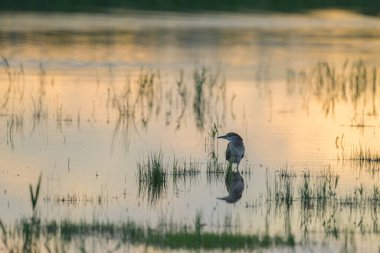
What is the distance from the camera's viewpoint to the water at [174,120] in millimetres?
12273

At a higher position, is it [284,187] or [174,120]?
[174,120]

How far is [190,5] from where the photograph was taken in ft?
179

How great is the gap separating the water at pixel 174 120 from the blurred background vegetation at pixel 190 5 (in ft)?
40.6

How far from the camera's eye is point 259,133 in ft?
59.4

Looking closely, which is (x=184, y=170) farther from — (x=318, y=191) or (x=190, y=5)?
(x=190, y=5)

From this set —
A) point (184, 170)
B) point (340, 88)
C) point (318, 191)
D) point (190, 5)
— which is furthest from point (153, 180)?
point (190, 5)

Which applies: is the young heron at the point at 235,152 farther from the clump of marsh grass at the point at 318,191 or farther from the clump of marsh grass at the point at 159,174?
the clump of marsh grass at the point at 318,191

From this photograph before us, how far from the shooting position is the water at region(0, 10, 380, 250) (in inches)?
483

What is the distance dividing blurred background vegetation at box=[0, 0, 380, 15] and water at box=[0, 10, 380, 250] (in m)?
12.4

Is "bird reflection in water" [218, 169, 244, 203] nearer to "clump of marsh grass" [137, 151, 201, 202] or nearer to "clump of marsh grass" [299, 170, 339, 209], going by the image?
"clump of marsh grass" [137, 151, 201, 202]

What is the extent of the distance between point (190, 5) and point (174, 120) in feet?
117

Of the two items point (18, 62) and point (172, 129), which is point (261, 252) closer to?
point (172, 129)

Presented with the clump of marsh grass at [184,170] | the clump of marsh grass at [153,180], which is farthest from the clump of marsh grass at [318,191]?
the clump of marsh grass at [153,180]

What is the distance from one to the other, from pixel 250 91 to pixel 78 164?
29.9 feet
